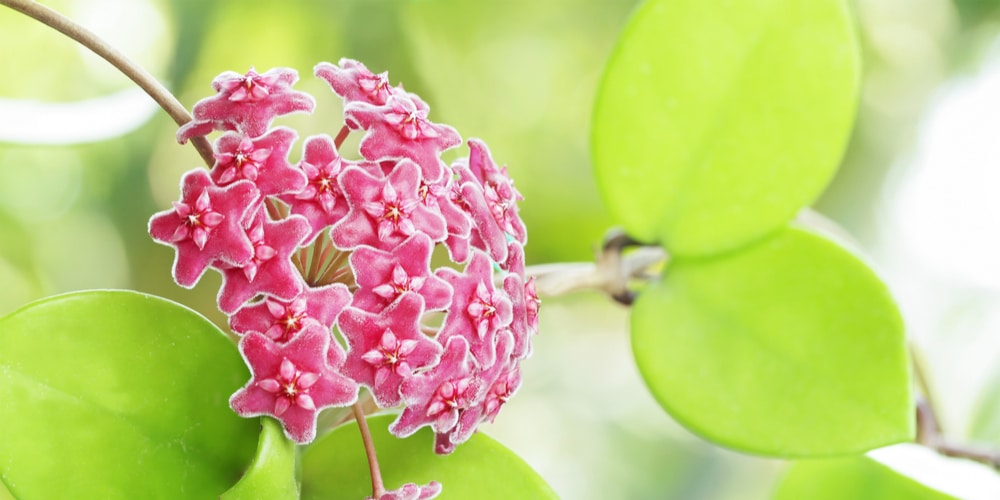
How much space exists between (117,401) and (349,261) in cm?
18

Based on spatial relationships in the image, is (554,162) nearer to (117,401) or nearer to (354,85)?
(354,85)

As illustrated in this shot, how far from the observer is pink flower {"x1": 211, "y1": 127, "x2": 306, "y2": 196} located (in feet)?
1.77

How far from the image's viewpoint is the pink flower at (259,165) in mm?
540

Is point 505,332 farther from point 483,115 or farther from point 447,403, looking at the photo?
point 483,115

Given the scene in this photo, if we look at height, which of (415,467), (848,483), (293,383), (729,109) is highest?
(729,109)

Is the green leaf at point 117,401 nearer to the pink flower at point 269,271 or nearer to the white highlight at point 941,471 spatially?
the pink flower at point 269,271

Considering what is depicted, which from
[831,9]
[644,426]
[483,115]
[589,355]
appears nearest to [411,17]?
[483,115]

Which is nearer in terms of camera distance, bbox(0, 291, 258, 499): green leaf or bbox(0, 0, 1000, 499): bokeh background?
bbox(0, 291, 258, 499): green leaf

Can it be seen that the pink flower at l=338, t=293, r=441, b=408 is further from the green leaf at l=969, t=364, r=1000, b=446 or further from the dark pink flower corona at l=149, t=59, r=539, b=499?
the green leaf at l=969, t=364, r=1000, b=446

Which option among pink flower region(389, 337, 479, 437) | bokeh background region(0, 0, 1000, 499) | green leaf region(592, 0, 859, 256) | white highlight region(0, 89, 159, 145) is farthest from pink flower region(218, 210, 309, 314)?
bokeh background region(0, 0, 1000, 499)

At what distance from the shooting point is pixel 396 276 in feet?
1.77

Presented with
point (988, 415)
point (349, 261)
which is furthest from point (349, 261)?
point (988, 415)

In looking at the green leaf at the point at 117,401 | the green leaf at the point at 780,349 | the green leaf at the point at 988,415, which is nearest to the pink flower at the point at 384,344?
the green leaf at the point at 117,401

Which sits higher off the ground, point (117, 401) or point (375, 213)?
point (375, 213)
